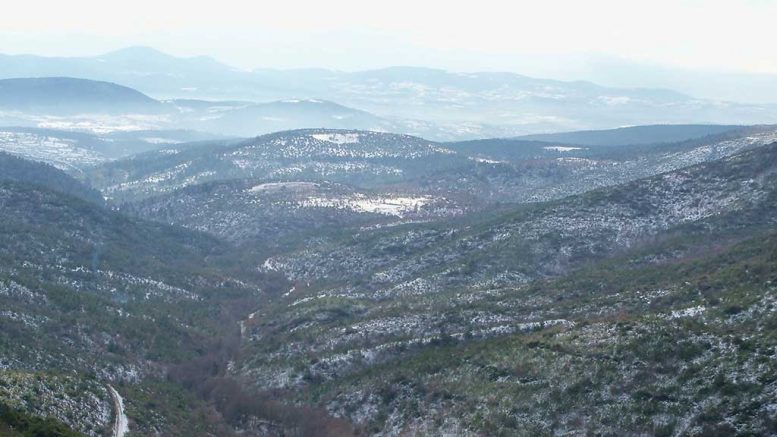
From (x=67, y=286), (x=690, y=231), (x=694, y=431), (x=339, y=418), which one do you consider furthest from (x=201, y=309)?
(x=694, y=431)

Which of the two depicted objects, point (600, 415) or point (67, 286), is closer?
point (600, 415)

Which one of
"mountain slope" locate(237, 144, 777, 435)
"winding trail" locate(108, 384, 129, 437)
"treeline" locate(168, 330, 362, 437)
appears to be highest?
"mountain slope" locate(237, 144, 777, 435)

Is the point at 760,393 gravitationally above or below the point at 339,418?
above

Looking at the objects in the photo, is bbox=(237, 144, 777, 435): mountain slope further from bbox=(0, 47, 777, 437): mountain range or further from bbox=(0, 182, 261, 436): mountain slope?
bbox=(0, 182, 261, 436): mountain slope

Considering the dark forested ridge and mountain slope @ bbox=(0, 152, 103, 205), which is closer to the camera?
the dark forested ridge

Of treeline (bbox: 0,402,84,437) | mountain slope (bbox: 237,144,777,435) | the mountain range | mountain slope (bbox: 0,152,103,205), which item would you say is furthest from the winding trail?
mountain slope (bbox: 0,152,103,205)

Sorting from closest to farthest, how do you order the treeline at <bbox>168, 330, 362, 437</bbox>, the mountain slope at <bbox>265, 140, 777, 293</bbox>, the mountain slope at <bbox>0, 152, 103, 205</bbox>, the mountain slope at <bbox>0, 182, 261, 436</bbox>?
the mountain slope at <bbox>0, 182, 261, 436</bbox>, the treeline at <bbox>168, 330, 362, 437</bbox>, the mountain slope at <bbox>265, 140, 777, 293</bbox>, the mountain slope at <bbox>0, 152, 103, 205</bbox>

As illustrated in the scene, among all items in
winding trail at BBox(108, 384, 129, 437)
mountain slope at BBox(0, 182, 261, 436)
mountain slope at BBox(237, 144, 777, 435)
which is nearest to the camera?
mountain slope at BBox(237, 144, 777, 435)

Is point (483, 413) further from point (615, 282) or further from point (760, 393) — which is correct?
point (615, 282)
